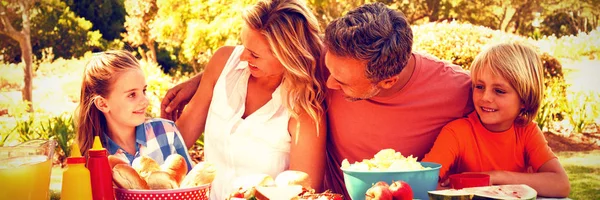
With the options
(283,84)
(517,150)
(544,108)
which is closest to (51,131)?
(544,108)

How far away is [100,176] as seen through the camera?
6.18 ft

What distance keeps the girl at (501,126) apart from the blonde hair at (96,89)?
1.04 metres

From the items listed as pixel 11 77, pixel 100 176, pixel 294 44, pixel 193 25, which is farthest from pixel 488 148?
pixel 11 77

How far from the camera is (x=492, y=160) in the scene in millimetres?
2426

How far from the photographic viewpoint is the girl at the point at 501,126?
236cm

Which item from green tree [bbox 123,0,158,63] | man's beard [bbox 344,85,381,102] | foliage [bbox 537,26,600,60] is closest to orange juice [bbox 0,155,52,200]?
man's beard [bbox 344,85,381,102]

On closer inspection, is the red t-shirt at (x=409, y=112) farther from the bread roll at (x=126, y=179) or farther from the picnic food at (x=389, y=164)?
the bread roll at (x=126, y=179)

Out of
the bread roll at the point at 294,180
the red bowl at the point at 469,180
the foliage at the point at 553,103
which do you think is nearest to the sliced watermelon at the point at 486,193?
the red bowl at the point at 469,180

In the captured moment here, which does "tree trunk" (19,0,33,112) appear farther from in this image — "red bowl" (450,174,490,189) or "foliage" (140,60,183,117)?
"red bowl" (450,174,490,189)

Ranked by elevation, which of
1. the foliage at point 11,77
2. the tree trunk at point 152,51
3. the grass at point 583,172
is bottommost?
the grass at point 583,172

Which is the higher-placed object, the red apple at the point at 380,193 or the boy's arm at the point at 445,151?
the red apple at the point at 380,193

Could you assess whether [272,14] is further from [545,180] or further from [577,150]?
[577,150]

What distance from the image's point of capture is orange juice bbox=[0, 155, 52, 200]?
1.77 m

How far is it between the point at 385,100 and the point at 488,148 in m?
0.38
